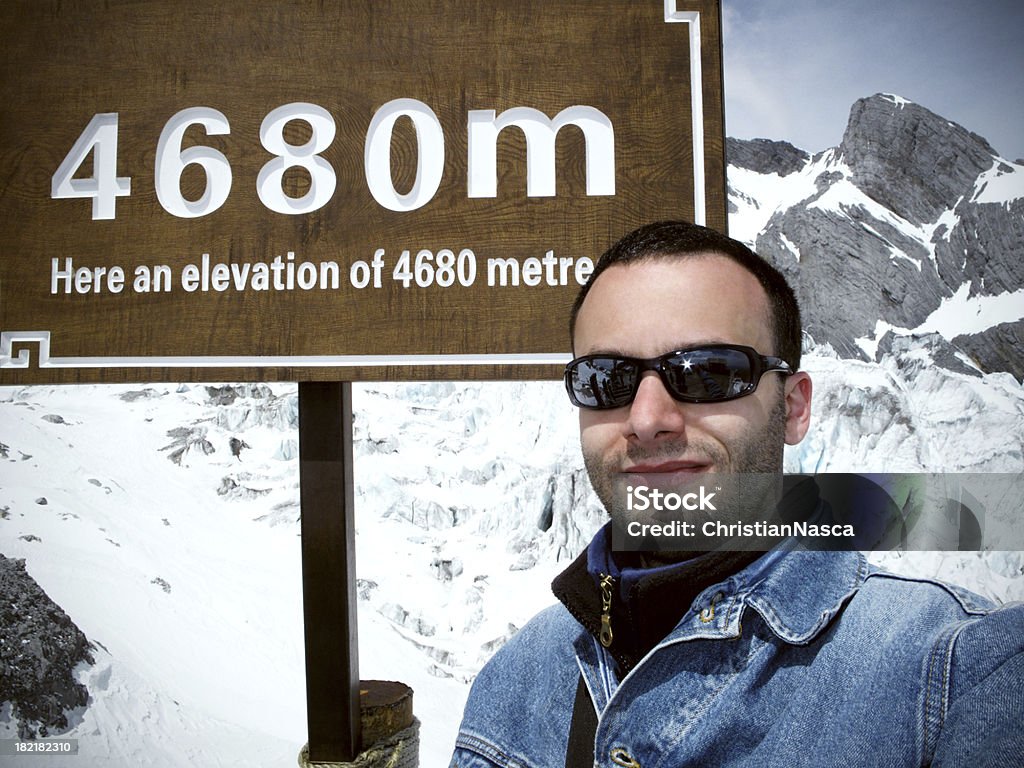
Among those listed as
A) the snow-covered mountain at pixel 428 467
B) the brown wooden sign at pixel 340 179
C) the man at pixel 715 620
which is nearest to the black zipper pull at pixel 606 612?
the man at pixel 715 620

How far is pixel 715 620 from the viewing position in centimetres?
70

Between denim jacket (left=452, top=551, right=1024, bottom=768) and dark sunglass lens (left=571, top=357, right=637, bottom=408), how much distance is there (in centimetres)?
20

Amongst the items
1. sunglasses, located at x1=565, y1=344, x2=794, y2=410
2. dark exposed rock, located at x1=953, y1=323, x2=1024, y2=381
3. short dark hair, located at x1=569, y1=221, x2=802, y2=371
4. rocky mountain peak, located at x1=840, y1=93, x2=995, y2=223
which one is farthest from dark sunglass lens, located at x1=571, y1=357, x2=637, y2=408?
rocky mountain peak, located at x1=840, y1=93, x2=995, y2=223

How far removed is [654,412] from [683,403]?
0.10 ft

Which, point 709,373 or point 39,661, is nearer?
point 709,373

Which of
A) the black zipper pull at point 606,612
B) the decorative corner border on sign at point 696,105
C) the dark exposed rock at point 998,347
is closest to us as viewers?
the black zipper pull at point 606,612

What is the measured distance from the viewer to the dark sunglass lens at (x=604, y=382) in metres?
0.76

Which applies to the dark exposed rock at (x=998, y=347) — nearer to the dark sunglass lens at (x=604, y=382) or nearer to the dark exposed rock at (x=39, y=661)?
the dark sunglass lens at (x=604, y=382)

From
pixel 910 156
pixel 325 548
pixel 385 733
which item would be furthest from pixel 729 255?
pixel 910 156

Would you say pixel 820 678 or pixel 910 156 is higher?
pixel 910 156

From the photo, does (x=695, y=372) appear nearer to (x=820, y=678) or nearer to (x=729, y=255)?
(x=729, y=255)

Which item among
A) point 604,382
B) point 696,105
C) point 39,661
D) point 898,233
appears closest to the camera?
point 604,382

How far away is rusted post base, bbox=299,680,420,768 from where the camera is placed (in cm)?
111

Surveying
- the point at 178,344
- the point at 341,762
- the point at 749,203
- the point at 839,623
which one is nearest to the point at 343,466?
the point at 178,344
